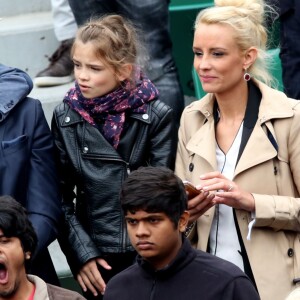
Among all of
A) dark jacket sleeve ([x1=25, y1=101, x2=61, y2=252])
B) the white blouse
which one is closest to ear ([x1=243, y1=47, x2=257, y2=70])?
the white blouse

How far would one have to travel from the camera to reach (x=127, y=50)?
538 cm

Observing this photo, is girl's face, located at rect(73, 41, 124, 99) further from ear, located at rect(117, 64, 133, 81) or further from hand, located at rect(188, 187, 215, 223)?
hand, located at rect(188, 187, 215, 223)

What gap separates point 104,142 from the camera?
525cm

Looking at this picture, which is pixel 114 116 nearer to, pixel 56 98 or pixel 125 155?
pixel 125 155

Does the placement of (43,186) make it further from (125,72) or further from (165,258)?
(165,258)

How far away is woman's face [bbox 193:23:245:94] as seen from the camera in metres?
5.10

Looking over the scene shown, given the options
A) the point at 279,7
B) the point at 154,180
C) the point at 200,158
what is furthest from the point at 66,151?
the point at 279,7

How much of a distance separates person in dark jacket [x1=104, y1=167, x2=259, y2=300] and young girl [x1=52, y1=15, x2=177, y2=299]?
732 mm

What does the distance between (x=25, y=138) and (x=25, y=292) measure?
0.84 metres

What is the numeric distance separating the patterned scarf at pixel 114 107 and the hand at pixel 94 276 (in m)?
0.50

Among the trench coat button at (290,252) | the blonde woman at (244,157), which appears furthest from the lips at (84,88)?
the trench coat button at (290,252)

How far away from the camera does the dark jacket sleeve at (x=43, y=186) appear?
517 cm

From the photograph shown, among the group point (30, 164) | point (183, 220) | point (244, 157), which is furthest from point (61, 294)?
point (244, 157)

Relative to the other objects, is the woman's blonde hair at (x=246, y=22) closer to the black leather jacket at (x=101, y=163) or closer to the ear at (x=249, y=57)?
the ear at (x=249, y=57)
